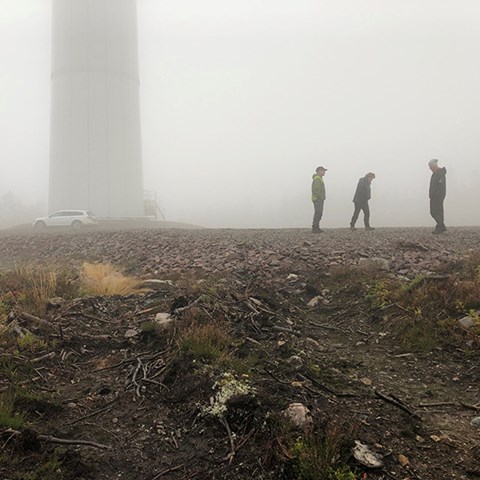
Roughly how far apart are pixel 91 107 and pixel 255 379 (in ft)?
102

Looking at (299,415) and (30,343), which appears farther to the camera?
(30,343)

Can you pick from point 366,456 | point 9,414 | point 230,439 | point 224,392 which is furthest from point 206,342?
point 366,456

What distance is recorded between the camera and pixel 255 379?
Answer: 441 centimetres

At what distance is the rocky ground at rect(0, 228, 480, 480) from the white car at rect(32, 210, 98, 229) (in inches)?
815

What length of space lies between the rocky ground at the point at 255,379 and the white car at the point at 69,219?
67.9 ft

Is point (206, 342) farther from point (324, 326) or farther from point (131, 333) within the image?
point (324, 326)

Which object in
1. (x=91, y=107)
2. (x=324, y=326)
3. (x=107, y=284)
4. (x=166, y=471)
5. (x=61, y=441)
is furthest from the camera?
(x=91, y=107)

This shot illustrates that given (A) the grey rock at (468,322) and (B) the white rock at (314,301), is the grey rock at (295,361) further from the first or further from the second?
(B) the white rock at (314,301)

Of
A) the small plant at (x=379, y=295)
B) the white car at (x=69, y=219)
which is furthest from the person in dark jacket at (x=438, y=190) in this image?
the white car at (x=69, y=219)

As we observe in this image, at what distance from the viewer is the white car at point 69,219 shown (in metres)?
28.4

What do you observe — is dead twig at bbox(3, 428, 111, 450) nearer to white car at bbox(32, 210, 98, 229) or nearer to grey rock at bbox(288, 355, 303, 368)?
grey rock at bbox(288, 355, 303, 368)

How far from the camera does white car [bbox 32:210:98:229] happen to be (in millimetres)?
28352

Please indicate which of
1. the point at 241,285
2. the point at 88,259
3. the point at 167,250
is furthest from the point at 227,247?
the point at 88,259

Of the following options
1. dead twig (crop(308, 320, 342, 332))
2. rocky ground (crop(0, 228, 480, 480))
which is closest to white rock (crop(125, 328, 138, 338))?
rocky ground (crop(0, 228, 480, 480))
